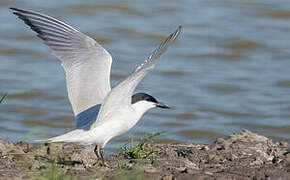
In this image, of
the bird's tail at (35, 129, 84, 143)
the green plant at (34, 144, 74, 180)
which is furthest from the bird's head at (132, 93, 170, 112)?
the green plant at (34, 144, 74, 180)

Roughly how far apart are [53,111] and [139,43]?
317 centimetres

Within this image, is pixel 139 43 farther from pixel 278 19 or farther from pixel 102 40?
pixel 278 19

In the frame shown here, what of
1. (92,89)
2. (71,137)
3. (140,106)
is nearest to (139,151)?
(140,106)

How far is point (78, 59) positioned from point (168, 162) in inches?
50.0

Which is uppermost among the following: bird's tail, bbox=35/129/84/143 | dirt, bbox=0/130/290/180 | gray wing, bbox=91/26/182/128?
gray wing, bbox=91/26/182/128

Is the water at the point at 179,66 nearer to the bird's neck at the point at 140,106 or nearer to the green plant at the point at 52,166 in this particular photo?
the green plant at the point at 52,166

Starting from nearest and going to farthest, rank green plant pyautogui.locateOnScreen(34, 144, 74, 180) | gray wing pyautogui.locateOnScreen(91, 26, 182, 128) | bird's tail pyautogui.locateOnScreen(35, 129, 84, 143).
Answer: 1. green plant pyautogui.locateOnScreen(34, 144, 74, 180)
2. gray wing pyautogui.locateOnScreen(91, 26, 182, 128)
3. bird's tail pyautogui.locateOnScreen(35, 129, 84, 143)

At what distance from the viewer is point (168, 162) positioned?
6379 mm

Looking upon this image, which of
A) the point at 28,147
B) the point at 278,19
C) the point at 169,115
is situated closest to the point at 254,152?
the point at 28,147

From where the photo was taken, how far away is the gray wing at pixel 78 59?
666 cm

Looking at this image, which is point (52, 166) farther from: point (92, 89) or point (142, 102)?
point (92, 89)

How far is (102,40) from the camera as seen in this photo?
13547 mm

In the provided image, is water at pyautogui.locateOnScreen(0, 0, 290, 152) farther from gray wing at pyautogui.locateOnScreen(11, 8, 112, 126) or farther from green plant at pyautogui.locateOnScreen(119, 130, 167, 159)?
green plant at pyautogui.locateOnScreen(119, 130, 167, 159)

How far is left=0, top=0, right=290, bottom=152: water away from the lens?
10281mm
